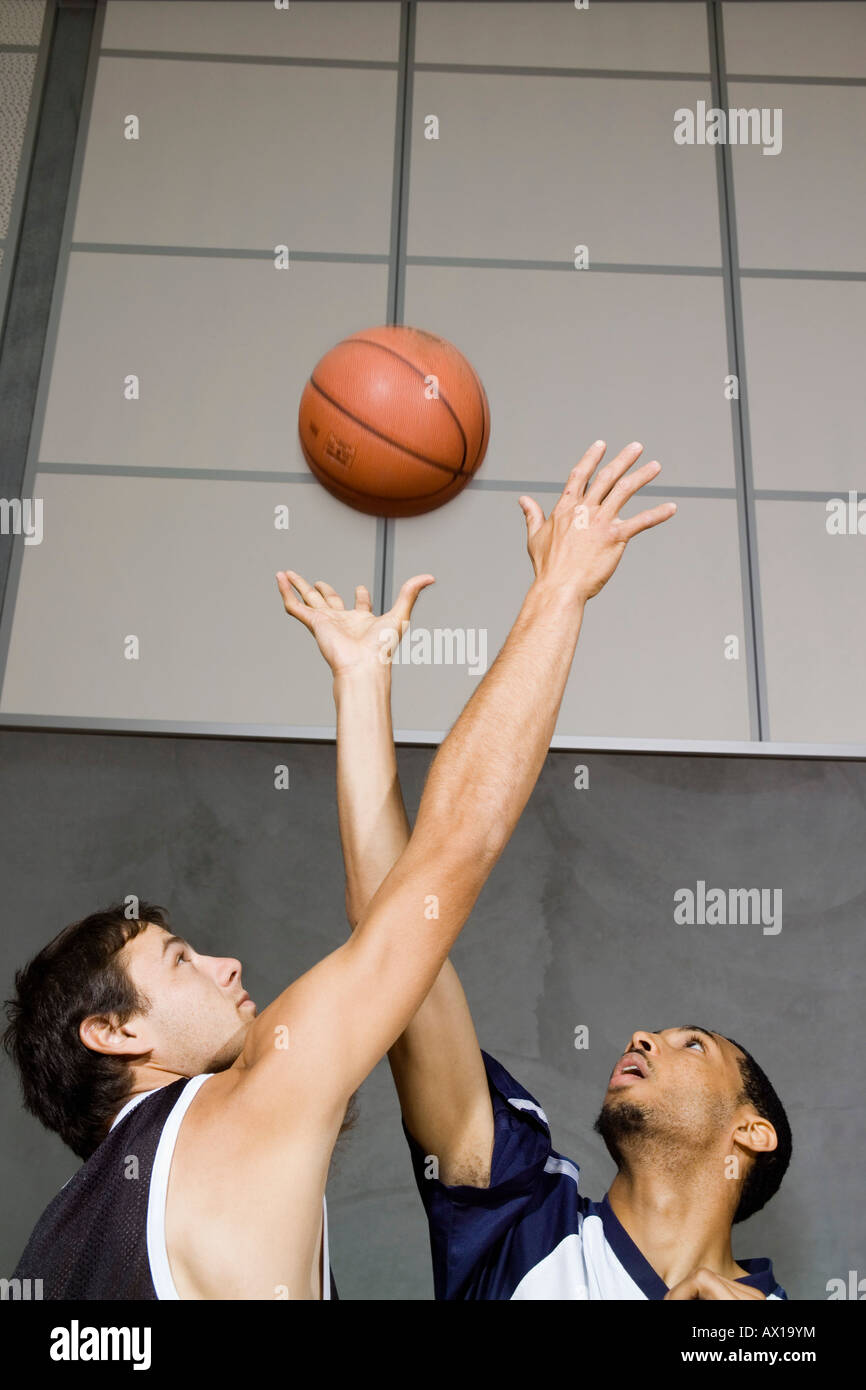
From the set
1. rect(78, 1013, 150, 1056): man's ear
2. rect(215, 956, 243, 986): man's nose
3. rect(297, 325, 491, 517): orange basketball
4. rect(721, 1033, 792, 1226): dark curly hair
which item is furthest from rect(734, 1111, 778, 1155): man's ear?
rect(297, 325, 491, 517): orange basketball

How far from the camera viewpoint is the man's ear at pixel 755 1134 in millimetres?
2010

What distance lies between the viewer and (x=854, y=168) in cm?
397

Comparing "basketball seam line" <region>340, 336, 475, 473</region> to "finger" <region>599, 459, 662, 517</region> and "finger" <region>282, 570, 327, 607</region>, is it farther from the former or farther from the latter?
"finger" <region>599, 459, 662, 517</region>

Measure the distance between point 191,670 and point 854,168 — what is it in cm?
270

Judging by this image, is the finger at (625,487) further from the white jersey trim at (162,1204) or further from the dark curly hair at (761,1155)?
the dark curly hair at (761,1155)

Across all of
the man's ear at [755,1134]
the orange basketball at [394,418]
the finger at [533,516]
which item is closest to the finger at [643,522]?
the finger at [533,516]

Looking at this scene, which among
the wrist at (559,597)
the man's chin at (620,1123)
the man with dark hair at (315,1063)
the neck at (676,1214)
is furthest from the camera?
the man's chin at (620,1123)

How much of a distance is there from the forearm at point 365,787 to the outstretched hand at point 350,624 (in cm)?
4

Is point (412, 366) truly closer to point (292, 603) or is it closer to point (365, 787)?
point (292, 603)

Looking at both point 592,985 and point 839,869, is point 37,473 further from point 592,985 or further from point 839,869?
point 839,869

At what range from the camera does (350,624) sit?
58.7 inches

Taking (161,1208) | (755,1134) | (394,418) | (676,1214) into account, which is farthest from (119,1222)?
(394,418)
